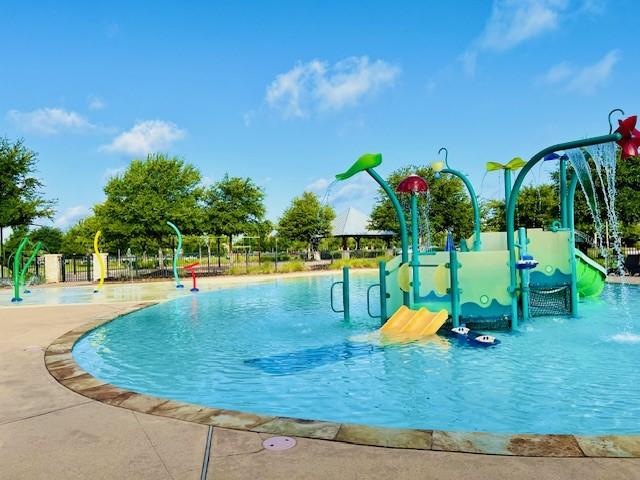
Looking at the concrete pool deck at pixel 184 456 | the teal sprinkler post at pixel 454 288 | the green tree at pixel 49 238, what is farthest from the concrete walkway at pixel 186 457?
the green tree at pixel 49 238

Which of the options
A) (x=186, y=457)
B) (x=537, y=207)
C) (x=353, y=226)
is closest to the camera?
(x=186, y=457)

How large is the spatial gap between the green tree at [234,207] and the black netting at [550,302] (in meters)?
28.8

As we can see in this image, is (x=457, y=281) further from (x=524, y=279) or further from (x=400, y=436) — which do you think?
(x=400, y=436)

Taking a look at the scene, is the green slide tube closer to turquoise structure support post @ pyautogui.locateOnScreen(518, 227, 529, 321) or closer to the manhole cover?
turquoise structure support post @ pyautogui.locateOnScreen(518, 227, 529, 321)

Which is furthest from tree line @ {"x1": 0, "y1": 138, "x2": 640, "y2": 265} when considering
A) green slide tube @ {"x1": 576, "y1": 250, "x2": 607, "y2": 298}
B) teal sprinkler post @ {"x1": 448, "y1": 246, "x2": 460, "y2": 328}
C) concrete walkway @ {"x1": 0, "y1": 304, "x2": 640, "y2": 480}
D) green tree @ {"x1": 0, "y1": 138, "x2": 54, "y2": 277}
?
concrete walkway @ {"x1": 0, "y1": 304, "x2": 640, "y2": 480}

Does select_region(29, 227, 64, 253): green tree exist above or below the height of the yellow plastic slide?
above

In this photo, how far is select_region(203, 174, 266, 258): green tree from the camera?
38.4m

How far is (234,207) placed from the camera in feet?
129

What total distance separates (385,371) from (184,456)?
416 cm

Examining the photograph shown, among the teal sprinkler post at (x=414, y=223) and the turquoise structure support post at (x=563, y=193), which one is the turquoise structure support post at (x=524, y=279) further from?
the teal sprinkler post at (x=414, y=223)

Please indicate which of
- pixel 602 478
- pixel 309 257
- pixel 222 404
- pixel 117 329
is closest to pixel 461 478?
pixel 602 478

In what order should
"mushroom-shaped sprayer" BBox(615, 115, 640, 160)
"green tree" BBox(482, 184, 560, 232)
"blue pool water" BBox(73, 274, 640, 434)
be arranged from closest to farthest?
"blue pool water" BBox(73, 274, 640, 434) < "mushroom-shaped sprayer" BBox(615, 115, 640, 160) < "green tree" BBox(482, 184, 560, 232)

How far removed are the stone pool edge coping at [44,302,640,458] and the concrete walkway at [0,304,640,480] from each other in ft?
0.35

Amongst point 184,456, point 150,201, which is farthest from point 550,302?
point 150,201
